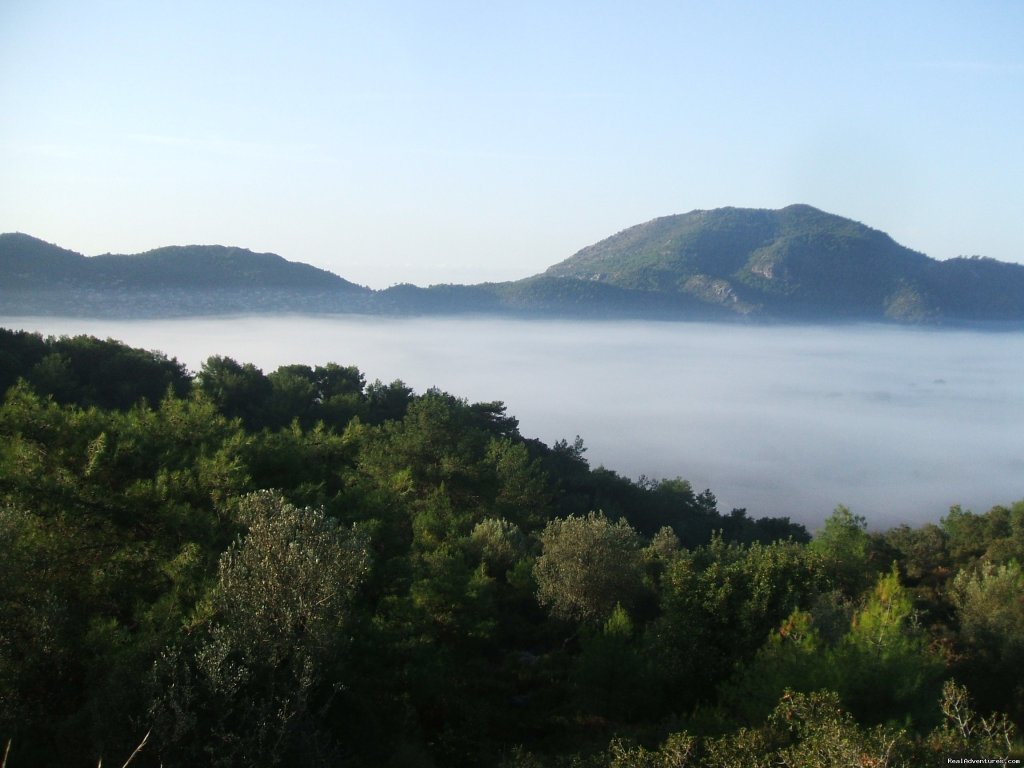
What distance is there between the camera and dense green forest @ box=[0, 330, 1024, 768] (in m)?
8.01

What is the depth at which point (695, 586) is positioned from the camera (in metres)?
13.9

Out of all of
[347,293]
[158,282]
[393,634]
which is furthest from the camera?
[347,293]

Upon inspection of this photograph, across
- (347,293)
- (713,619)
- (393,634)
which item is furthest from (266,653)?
(347,293)

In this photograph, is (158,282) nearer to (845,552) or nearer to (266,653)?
(845,552)

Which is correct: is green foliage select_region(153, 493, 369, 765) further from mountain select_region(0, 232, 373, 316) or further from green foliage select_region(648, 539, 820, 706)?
mountain select_region(0, 232, 373, 316)

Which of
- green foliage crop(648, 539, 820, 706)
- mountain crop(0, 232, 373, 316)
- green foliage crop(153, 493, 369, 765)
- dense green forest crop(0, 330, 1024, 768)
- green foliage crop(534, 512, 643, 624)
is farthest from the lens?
mountain crop(0, 232, 373, 316)

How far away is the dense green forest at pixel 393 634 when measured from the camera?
8008 millimetres

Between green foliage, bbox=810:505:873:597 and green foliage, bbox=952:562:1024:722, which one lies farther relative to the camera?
green foliage, bbox=810:505:873:597

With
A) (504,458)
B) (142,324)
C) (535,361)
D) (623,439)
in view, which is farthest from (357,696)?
(535,361)

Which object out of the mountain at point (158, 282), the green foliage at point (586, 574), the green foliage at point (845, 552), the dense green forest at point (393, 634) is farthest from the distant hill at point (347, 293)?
the green foliage at point (845, 552)

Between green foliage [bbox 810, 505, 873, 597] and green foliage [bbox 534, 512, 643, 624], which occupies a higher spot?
green foliage [bbox 534, 512, 643, 624]

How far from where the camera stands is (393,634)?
39.7 feet

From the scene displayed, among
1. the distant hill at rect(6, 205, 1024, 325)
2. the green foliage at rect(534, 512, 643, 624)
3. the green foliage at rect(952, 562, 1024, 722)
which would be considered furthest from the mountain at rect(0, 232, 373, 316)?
the green foliage at rect(952, 562, 1024, 722)

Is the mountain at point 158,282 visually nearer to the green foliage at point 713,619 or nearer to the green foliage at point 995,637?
the green foliage at point 713,619
